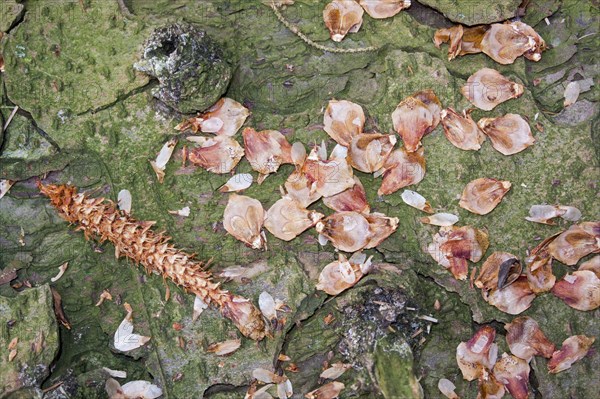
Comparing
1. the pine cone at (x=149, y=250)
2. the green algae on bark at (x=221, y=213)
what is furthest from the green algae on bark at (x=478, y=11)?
the pine cone at (x=149, y=250)

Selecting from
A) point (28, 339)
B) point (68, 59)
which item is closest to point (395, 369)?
point (28, 339)

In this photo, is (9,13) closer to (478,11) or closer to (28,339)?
(28,339)

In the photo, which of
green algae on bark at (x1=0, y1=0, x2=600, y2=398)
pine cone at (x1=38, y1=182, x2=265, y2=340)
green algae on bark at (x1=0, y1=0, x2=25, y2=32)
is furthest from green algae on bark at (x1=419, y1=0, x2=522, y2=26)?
green algae on bark at (x1=0, y1=0, x2=25, y2=32)

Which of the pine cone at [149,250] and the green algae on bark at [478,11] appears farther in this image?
the green algae on bark at [478,11]

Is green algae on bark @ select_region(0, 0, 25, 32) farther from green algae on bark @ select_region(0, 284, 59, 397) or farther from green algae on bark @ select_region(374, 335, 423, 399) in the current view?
green algae on bark @ select_region(374, 335, 423, 399)

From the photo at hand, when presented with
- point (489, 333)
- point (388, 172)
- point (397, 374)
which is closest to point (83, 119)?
point (388, 172)

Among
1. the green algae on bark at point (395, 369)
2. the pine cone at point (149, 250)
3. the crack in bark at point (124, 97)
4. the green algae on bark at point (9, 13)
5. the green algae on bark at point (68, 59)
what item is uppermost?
the green algae on bark at point (9, 13)

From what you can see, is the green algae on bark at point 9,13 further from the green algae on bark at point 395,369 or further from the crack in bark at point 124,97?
the green algae on bark at point 395,369
